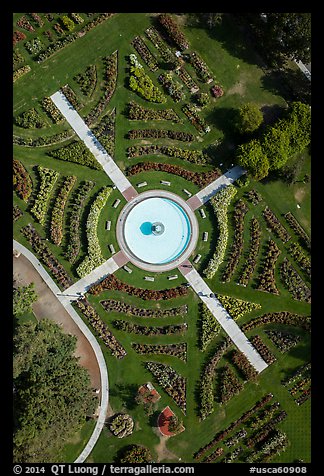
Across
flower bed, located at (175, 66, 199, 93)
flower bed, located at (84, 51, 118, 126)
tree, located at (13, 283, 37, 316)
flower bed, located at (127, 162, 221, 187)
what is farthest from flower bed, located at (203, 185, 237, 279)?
tree, located at (13, 283, 37, 316)

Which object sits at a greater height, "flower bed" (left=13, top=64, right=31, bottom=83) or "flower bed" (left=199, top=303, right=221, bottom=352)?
"flower bed" (left=13, top=64, right=31, bottom=83)

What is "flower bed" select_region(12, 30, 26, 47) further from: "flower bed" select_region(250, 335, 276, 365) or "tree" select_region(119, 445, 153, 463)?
"tree" select_region(119, 445, 153, 463)

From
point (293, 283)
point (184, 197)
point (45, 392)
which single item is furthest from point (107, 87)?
point (45, 392)

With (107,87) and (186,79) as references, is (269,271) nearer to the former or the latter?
(186,79)

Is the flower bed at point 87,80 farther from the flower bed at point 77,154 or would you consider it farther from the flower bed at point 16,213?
the flower bed at point 16,213

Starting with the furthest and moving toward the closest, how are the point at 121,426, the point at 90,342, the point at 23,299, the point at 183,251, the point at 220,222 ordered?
the point at 220,222, the point at 183,251, the point at 90,342, the point at 121,426, the point at 23,299
